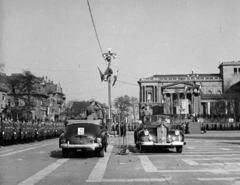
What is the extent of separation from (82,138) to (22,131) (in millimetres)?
11246

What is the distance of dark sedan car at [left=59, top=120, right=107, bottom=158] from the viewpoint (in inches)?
529

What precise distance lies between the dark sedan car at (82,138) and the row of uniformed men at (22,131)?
308 inches

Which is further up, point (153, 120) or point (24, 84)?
point (24, 84)

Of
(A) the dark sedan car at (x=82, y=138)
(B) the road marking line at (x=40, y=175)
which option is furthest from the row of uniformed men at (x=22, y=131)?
(B) the road marking line at (x=40, y=175)

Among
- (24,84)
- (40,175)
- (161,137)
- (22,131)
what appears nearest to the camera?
(40,175)

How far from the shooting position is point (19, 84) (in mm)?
61312

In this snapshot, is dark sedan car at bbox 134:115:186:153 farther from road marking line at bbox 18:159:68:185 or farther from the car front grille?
road marking line at bbox 18:159:68:185

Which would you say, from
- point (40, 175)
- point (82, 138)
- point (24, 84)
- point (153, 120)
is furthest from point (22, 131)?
point (24, 84)

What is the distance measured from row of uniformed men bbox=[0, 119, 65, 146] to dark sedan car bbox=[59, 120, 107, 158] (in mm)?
7820

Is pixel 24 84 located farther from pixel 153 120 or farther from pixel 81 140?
pixel 81 140

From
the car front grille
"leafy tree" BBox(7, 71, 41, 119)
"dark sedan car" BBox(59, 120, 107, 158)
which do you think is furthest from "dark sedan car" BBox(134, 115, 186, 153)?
"leafy tree" BBox(7, 71, 41, 119)

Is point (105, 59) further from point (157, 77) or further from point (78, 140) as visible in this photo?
point (157, 77)

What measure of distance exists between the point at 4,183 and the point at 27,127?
54.1 ft

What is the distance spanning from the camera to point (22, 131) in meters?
23.3
